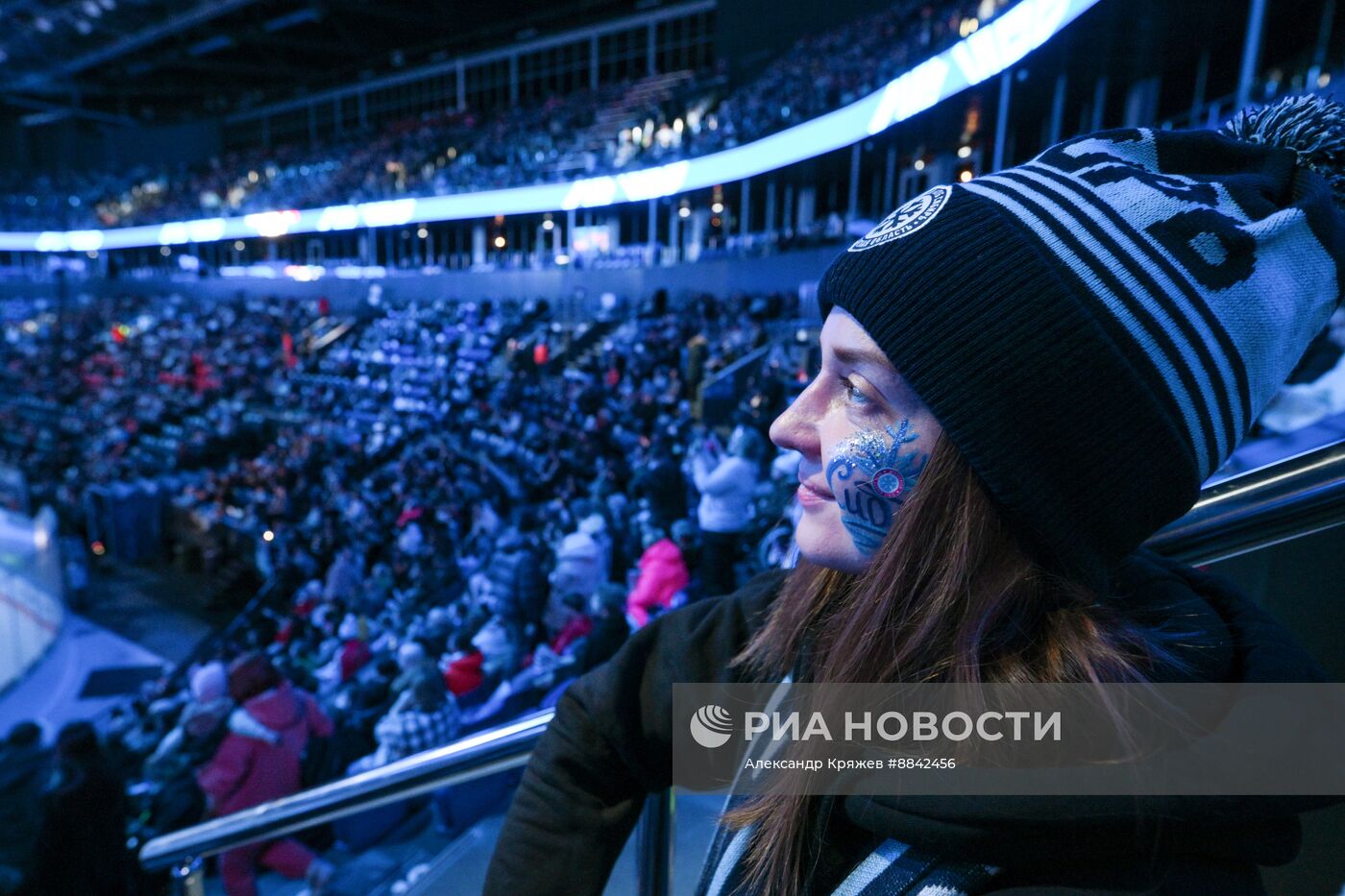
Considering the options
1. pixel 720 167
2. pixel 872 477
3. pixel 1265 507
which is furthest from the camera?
pixel 720 167

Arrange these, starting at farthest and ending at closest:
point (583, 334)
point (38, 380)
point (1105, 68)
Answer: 1. point (38, 380)
2. point (583, 334)
3. point (1105, 68)

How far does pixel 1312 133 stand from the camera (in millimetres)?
666

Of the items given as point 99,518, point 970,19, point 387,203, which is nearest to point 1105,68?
point 970,19

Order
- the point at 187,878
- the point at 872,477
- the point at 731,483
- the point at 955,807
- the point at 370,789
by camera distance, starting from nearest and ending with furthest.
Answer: the point at 955,807 < the point at 872,477 < the point at 370,789 < the point at 187,878 < the point at 731,483

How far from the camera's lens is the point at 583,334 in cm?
1353

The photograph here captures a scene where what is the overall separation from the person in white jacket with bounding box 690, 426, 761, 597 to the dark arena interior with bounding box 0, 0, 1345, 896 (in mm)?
28

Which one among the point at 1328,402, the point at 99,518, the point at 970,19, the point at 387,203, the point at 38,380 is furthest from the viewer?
the point at 38,380

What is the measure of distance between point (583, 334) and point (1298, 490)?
13.0 metres

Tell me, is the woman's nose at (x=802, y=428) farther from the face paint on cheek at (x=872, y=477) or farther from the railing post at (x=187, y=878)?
the railing post at (x=187, y=878)

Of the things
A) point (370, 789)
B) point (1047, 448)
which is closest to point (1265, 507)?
point (1047, 448)

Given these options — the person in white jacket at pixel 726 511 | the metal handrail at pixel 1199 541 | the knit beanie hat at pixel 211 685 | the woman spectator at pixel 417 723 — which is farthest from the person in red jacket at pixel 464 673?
the metal handrail at pixel 1199 541

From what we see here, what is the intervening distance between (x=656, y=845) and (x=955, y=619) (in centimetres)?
73

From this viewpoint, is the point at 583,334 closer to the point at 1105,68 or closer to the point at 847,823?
the point at 1105,68

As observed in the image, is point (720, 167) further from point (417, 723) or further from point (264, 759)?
point (264, 759)
